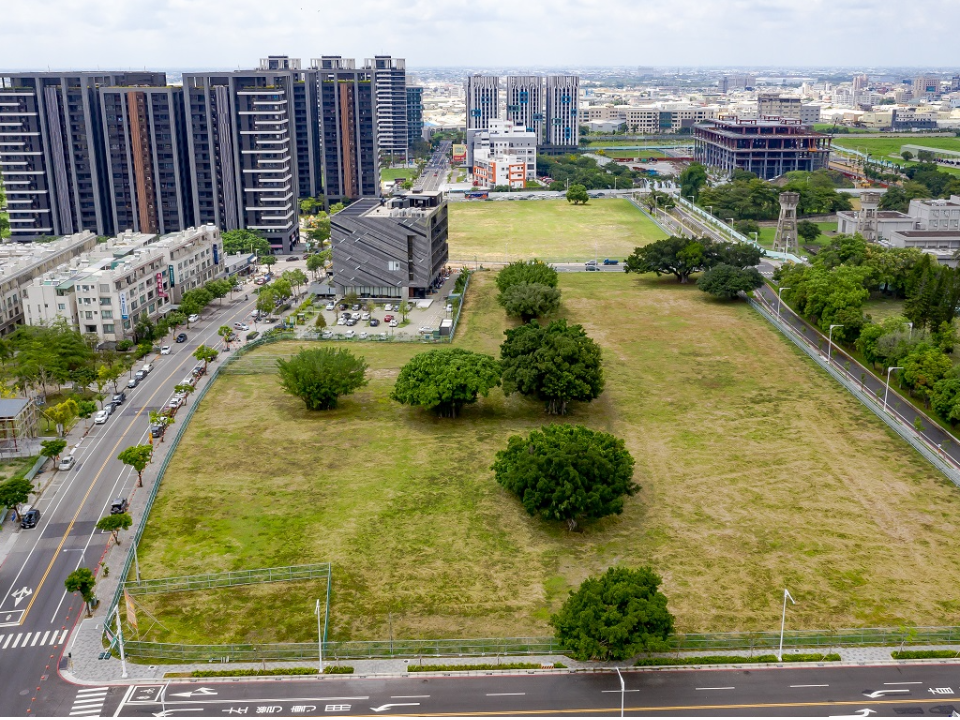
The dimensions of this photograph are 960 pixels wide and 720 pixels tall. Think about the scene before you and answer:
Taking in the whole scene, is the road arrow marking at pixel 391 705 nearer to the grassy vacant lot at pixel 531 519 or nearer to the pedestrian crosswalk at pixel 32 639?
the grassy vacant lot at pixel 531 519

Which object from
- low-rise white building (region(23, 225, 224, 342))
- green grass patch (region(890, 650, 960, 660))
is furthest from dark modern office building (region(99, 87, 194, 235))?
green grass patch (region(890, 650, 960, 660))

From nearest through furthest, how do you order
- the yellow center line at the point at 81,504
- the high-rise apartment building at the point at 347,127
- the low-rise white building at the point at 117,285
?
the yellow center line at the point at 81,504
the low-rise white building at the point at 117,285
the high-rise apartment building at the point at 347,127

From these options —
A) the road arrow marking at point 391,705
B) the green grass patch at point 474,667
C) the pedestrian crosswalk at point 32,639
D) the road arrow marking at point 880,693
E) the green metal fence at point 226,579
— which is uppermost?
the green metal fence at point 226,579

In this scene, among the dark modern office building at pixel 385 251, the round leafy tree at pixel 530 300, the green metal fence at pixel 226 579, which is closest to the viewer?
the green metal fence at pixel 226 579

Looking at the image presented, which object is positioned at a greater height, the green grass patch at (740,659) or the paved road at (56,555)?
the green grass patch at (740,659)

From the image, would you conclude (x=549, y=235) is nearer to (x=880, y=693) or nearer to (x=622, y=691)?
(x=880, y=693)

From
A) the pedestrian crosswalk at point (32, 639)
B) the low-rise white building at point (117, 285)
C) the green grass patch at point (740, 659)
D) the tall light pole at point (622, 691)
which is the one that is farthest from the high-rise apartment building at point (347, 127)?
the tall light pole at point (622, 691)

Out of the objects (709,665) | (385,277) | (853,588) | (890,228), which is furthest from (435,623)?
(890,228)
